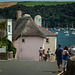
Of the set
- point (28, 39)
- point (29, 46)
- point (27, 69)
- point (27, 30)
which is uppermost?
point (27, 30)

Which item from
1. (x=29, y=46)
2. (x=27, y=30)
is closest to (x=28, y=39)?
(x=29, y=46)

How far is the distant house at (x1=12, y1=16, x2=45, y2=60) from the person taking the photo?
56438 millimetres

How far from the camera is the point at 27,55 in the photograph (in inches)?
2221

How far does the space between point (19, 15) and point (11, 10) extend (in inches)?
1807

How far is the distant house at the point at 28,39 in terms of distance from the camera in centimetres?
5644

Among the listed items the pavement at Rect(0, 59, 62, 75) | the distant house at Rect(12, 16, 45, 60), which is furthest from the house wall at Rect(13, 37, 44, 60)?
the pavement at Rect(0, 59, 62, 75)

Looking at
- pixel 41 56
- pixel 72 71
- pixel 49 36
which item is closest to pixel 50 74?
pixel 72 71

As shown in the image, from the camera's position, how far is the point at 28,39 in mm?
57250

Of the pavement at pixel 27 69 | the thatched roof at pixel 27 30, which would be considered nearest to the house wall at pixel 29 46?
the thatched roof at pixel 27 30

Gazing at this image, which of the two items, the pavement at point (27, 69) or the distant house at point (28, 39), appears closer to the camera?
the pavement at point (27, 69)

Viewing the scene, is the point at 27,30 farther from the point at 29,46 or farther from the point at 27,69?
the point at 27,69

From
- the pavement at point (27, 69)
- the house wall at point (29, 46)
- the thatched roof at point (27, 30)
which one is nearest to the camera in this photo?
the pavement at point (27, 69)

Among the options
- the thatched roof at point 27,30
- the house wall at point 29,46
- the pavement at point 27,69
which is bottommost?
the pavement at point 27,69

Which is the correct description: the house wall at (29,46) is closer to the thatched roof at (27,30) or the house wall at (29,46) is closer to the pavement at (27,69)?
the thatched roof at (27,30)
